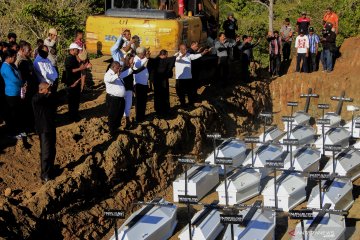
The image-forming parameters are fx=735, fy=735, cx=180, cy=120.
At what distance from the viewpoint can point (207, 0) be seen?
2011cm

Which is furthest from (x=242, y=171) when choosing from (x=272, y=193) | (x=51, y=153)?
(x=51, y=153)

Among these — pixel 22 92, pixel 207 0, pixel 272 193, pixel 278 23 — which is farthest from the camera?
pixel 278 23

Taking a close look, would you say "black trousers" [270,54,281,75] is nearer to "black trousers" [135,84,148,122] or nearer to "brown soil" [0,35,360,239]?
"brown soil" [0,35,360,239]

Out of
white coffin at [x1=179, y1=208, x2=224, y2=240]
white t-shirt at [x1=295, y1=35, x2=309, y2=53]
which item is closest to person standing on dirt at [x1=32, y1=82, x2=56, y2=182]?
white coffin at [x1=179, y1=208, x2=224, y2=240]

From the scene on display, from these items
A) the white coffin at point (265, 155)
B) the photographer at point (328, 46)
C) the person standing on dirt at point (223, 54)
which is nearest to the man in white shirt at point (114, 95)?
the white coffin at point (265, 155)

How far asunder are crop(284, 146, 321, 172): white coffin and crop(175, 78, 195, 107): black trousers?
8.69 feet

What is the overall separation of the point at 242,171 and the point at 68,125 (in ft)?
11.7

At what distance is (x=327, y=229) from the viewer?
39.2 feet

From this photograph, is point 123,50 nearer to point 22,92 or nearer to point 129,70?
point 129,70

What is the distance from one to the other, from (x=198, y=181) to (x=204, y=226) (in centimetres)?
206

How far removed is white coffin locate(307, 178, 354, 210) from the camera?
13.4m

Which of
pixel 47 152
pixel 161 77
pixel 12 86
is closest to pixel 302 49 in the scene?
pixel 161 77

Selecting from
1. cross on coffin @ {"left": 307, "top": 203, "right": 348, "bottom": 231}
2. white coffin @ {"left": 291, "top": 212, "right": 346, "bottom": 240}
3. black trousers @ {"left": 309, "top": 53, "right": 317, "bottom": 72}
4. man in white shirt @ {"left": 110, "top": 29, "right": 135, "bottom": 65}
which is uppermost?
man in white shirt @ {"left": 110, "top": 29, "right": 135, "bottom": 65}

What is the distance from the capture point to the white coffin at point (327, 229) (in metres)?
11.8
